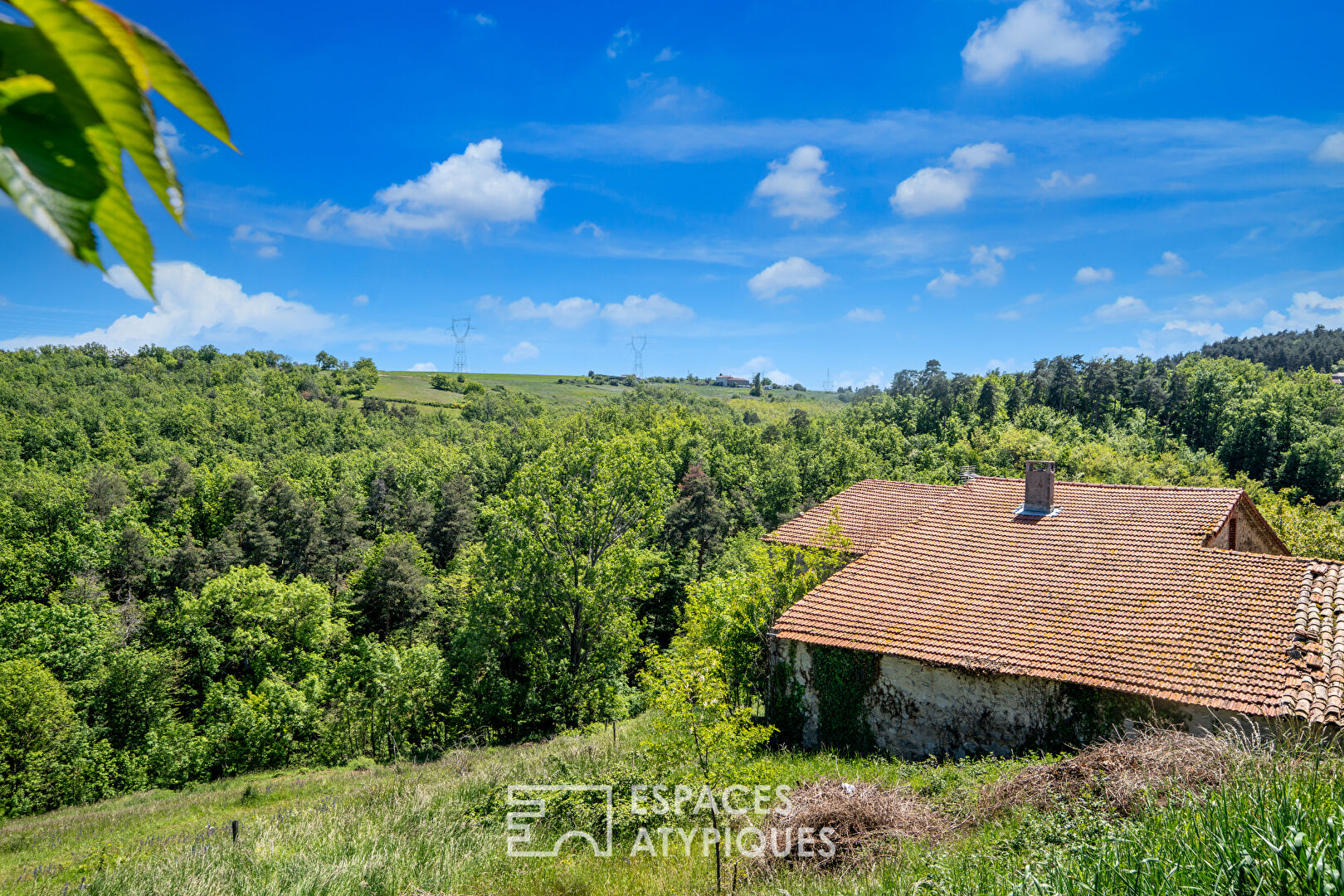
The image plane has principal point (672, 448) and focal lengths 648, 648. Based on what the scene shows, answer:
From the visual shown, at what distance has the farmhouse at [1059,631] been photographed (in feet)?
36.8

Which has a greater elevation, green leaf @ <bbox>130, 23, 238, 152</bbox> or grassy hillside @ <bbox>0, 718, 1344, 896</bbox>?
green leaf @ <bbox>130, 23, 238, 152</bbox>

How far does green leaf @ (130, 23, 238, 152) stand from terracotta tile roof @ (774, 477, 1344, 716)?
558 inches

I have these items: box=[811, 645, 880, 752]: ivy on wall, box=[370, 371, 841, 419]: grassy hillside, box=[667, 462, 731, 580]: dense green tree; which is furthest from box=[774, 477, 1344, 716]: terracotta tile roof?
box=[370, 371, 841, 419]: grassy hillside

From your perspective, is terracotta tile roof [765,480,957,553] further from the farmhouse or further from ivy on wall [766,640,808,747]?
ivy on wall [766,640,808,747]

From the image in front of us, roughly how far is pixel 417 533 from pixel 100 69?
53077mm

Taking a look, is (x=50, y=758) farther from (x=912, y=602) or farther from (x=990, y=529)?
(x=990, y=529)

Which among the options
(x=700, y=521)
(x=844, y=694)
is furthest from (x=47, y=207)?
(x=700, y=521)

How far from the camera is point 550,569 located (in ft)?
78.9

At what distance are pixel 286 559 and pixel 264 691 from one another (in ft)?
64.9

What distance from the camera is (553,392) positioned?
143500mm

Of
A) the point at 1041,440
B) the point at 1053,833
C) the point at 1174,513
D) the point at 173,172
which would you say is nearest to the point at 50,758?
the point at 1053,833

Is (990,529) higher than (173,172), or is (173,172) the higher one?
(173,172)

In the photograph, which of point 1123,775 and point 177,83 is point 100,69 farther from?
point 1123,775

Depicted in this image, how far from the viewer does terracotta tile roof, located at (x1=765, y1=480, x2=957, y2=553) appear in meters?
20.4
